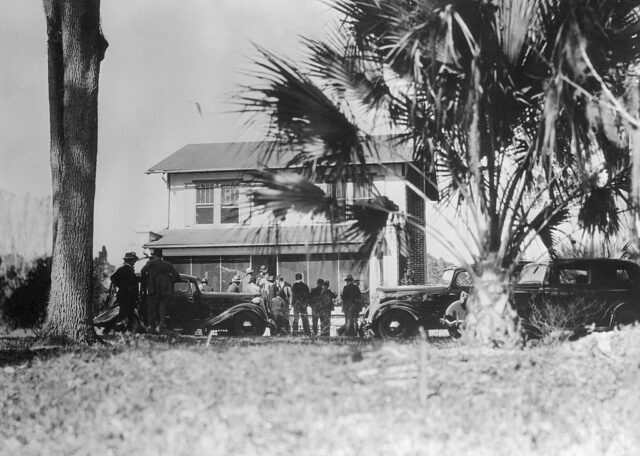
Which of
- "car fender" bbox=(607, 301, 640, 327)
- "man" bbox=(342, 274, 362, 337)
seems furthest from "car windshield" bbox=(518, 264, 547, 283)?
"man" bbox=(342, 274, 362, 337)

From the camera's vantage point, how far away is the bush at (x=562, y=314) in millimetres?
11352

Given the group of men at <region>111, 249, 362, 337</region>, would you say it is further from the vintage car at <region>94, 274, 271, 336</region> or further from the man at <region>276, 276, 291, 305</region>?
the vintage car at <region>94, 274, 271, 336</region>

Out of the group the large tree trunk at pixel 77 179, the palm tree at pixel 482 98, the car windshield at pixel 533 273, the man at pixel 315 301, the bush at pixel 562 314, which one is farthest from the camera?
the man at pixel 315 301

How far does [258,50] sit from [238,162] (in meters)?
18.0

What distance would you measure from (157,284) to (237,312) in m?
2.41

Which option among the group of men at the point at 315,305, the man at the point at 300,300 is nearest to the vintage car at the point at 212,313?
the group of men at the point at 315,305

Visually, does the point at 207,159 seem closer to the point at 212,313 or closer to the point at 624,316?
the point at 212,313

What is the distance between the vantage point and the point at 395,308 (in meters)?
14.0

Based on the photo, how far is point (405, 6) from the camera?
7395 millimetres

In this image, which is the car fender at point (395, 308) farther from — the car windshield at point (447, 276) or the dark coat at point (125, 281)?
the dark coat at point (125, 281)

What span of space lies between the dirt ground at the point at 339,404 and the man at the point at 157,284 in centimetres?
613

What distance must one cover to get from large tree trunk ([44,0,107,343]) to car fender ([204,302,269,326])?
541cm

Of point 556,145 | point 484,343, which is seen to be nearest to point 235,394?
point 484,343

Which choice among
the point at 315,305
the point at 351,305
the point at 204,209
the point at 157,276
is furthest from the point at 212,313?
the point at 204,209
